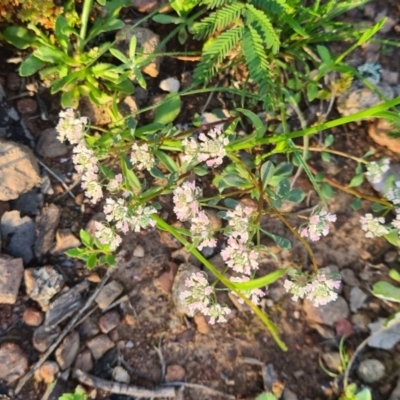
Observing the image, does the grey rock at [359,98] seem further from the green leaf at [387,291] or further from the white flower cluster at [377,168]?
the green leaf at [387,291]

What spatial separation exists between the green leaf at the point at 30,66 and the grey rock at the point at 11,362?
3.75 ft

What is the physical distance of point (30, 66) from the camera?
2.46m

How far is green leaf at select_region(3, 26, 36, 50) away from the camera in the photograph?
249 centimetres

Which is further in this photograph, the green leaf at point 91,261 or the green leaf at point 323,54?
the green leaf at point 323,54

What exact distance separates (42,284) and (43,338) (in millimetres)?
224

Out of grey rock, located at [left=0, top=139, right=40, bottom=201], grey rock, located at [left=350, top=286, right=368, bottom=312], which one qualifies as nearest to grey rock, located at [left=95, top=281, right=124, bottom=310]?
grey rock, located at [left=0, top=139, right=40, bottom=201]

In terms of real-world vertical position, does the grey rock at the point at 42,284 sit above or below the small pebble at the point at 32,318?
above

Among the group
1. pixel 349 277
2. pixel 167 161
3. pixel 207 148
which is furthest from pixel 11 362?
pixel 349 277

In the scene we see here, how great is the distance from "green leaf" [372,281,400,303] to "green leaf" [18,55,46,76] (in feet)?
5.96

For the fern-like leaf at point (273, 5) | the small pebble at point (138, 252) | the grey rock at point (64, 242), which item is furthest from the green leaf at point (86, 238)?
the fern-like leaf at point (273, 5)

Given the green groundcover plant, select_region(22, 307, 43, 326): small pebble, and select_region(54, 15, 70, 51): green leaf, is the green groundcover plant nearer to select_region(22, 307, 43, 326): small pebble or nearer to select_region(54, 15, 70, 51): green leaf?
select_region(54, 15, 70, 51): green leaf

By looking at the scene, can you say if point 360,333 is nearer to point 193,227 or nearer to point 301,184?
point 301,184

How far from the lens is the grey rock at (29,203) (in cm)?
252

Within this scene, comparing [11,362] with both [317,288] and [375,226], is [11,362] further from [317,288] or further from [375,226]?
[375,226]
